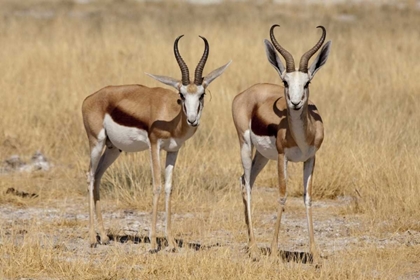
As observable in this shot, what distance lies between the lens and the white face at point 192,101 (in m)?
7.74

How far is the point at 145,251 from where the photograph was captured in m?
7.88

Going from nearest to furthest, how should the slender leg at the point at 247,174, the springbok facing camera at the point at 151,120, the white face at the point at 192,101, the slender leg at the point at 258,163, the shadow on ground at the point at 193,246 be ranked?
the shadow on ground at the point at 193,246
the white face at the point at 192,101
the springbok facing camera at the point at 151,120
the slender leg at the point at 247,174
the slender leg at the point at 258,163

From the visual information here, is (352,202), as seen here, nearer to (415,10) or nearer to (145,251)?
(145,251)

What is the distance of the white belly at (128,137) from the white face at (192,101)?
61cm

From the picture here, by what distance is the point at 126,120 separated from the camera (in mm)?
8344

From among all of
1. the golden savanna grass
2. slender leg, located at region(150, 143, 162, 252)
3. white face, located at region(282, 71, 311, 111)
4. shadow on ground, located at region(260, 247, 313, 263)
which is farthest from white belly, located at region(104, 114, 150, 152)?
white face, located at region(282, 71, 311, 111)

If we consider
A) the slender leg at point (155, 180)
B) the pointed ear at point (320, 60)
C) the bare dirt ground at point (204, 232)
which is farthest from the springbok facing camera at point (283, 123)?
the slender leg at point (155, 180)

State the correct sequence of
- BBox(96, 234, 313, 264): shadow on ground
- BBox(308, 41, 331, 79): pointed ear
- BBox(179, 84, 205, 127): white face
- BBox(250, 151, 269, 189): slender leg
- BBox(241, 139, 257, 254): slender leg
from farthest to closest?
BBox(250, 151, 269, 189): slender leg
BBox(241, 139, 257, 254): slender leg
BBox(179, 84, 205, 127): white face
BBox(96, 234, 313, 264): shadow on ground
BBox(308, 41, 331, 79): pointed ear

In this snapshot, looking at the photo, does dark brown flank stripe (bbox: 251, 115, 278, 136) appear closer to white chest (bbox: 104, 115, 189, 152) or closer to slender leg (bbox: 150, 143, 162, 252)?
white chest (bbox: 104, 115, 189, 152)

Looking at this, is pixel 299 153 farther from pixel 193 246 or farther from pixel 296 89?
pixel 193 246

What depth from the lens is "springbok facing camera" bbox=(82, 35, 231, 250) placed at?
7.97 m

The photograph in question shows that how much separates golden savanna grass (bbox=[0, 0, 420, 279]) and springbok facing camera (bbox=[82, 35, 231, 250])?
320mm

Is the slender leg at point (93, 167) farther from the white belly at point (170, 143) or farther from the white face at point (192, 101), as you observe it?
the white face at point (192, 101)

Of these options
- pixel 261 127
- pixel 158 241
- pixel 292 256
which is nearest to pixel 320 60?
pixel 261 127
